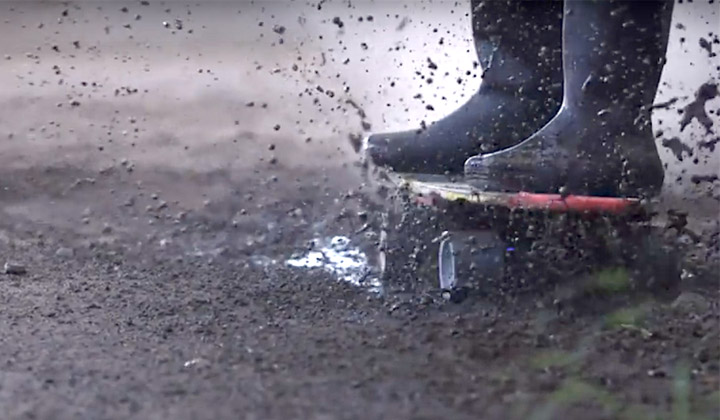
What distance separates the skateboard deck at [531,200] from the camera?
5.70 feet

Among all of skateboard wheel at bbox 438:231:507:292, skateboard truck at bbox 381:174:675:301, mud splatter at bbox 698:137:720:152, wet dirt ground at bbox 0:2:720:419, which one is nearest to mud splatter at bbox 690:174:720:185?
mud splatter at bbox 698:137:720:152

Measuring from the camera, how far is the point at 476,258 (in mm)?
1821

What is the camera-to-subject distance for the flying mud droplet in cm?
208

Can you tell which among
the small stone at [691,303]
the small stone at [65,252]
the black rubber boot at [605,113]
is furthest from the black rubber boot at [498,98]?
the small stone at [65,252]

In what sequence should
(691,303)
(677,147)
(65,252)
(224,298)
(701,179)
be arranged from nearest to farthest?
(691,303) < (224,298) < (677,147) < (701,179) < (65,252)

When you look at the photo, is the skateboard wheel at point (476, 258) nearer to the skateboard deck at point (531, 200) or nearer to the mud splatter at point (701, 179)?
the skateboard deck at point (531, 200)

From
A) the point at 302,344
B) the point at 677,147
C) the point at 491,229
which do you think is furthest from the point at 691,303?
the point at 302,344

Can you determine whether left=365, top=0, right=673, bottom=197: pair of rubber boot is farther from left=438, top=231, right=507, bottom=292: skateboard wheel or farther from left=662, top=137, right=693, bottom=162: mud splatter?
left=662, top=137, right=693, bottom=162: mud splatter

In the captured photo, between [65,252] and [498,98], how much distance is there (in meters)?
0.95

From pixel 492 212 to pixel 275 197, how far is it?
94 cm

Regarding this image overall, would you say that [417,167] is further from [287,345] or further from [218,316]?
[287,345]

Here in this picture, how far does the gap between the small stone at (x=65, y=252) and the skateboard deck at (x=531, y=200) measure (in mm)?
811

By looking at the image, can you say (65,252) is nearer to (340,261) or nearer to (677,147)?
(340,261)

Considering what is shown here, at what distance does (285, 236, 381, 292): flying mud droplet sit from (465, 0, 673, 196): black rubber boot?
1.27ft
